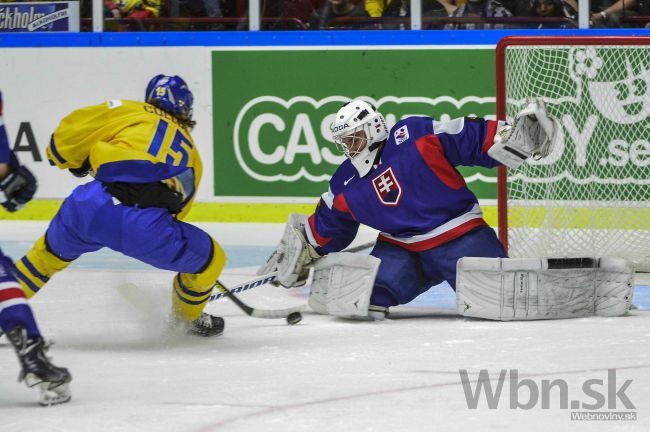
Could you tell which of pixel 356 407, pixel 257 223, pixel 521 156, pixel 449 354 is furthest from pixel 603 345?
pixel 257 223

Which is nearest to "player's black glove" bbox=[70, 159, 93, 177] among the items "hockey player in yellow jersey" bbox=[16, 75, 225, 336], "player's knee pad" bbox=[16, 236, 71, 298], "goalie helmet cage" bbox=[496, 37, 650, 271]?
"hockey player in yellow jersey" bbox=[16, 75, 225, 336]

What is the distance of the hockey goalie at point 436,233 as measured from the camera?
492cm

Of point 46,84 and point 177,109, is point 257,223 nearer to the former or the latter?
point 46,84

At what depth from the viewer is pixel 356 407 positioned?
358 centimetres

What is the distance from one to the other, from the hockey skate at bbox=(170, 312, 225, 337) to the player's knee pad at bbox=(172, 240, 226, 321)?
0.19 feet

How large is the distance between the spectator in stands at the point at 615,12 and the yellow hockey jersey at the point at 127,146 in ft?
11.6

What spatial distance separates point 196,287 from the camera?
4.61 meters

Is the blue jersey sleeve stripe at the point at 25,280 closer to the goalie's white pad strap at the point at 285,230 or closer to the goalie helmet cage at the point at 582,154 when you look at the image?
the goalie's white pad strap at the point at 285,230

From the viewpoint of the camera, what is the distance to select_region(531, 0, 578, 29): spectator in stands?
749 centimetres

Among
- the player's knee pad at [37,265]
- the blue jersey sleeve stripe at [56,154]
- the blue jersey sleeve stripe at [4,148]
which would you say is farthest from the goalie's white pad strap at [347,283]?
the blue jersey sleeve stripe at [4,148]

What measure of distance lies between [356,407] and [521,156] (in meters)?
1.64

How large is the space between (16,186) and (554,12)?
14.7 ft

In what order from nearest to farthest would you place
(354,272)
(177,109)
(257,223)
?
(177,109) → (354,272) → (257,223)

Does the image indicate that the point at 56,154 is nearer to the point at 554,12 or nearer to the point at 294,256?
the point at 294,256
